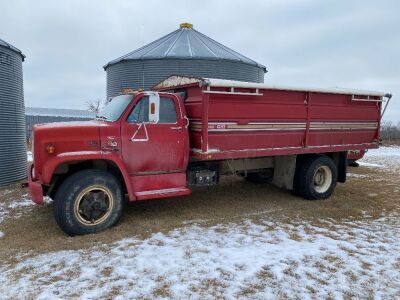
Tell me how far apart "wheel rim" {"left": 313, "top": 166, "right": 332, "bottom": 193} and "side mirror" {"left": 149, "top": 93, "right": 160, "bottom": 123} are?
4262mm

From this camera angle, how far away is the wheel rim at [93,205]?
569 cm

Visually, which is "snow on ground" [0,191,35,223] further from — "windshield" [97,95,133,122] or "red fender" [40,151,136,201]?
"windshield" [97,95,133,122]

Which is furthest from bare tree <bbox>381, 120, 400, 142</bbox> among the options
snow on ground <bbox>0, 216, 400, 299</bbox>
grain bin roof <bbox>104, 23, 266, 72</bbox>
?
snow on ground <bbox>0, 216, 400, 299</bbox>

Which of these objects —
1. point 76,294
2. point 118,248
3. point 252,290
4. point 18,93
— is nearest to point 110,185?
point 118,248

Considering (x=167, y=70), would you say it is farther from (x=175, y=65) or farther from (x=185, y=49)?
(x=185, y=49)

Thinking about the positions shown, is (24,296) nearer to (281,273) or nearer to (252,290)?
(252,290)

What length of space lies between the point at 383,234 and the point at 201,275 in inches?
130

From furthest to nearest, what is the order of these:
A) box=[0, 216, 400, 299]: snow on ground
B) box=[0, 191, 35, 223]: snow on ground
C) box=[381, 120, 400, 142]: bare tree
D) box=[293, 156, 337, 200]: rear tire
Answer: box=[381, 120, 400, 142]: bare tree → box=[293, 156, 337, 200]: rear tire → box=[0, 191, 35, 223]: snow on ground → box=[0, 216, 400, 299]: snow on ground

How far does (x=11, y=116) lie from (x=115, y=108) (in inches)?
200

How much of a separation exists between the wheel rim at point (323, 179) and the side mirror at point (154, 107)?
4262 millimetres

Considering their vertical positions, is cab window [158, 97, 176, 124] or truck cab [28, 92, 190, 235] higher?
cab window [158, 97, 176, 124]

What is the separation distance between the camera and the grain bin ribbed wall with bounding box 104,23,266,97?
14883mm

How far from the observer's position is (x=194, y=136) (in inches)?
267

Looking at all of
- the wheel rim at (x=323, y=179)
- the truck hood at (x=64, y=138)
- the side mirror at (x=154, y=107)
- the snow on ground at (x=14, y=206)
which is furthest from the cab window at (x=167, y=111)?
the wheel rim at (x=323, y=179)
